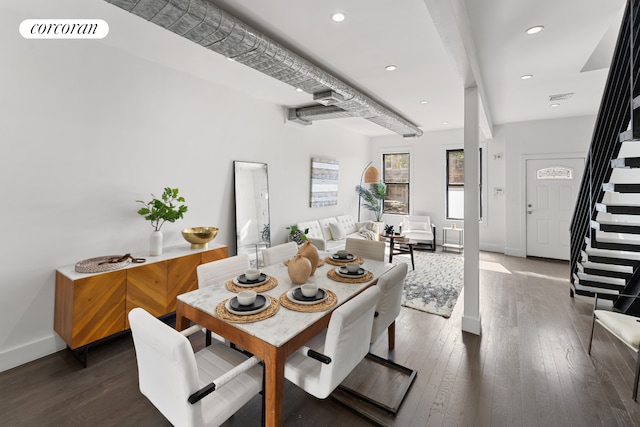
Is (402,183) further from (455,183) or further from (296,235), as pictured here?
(296,235)

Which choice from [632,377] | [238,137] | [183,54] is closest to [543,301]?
[632,377]

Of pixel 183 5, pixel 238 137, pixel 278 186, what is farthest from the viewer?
pixel 278 186

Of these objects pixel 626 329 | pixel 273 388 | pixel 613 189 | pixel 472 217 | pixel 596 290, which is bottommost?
pixel 596 290

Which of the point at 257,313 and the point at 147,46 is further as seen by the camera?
the point at 147,46

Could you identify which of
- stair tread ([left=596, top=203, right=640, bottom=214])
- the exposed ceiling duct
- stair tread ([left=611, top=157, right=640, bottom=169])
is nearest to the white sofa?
the exposed ceiling duct

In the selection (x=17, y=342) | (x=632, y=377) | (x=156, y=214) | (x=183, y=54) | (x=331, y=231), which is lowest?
(x=632, y=377)

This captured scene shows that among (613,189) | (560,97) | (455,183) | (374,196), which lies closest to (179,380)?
(613,189)

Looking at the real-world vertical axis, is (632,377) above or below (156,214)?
below

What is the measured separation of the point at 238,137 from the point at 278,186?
3.60 ft

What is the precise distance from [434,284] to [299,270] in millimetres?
2968

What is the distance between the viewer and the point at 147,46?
2795 millimetres

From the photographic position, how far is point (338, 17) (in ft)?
7.46

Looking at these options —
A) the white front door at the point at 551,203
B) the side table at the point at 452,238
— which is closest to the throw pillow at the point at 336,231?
the side table at the point at 452,238

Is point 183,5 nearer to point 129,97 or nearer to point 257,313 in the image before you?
point 129,97
